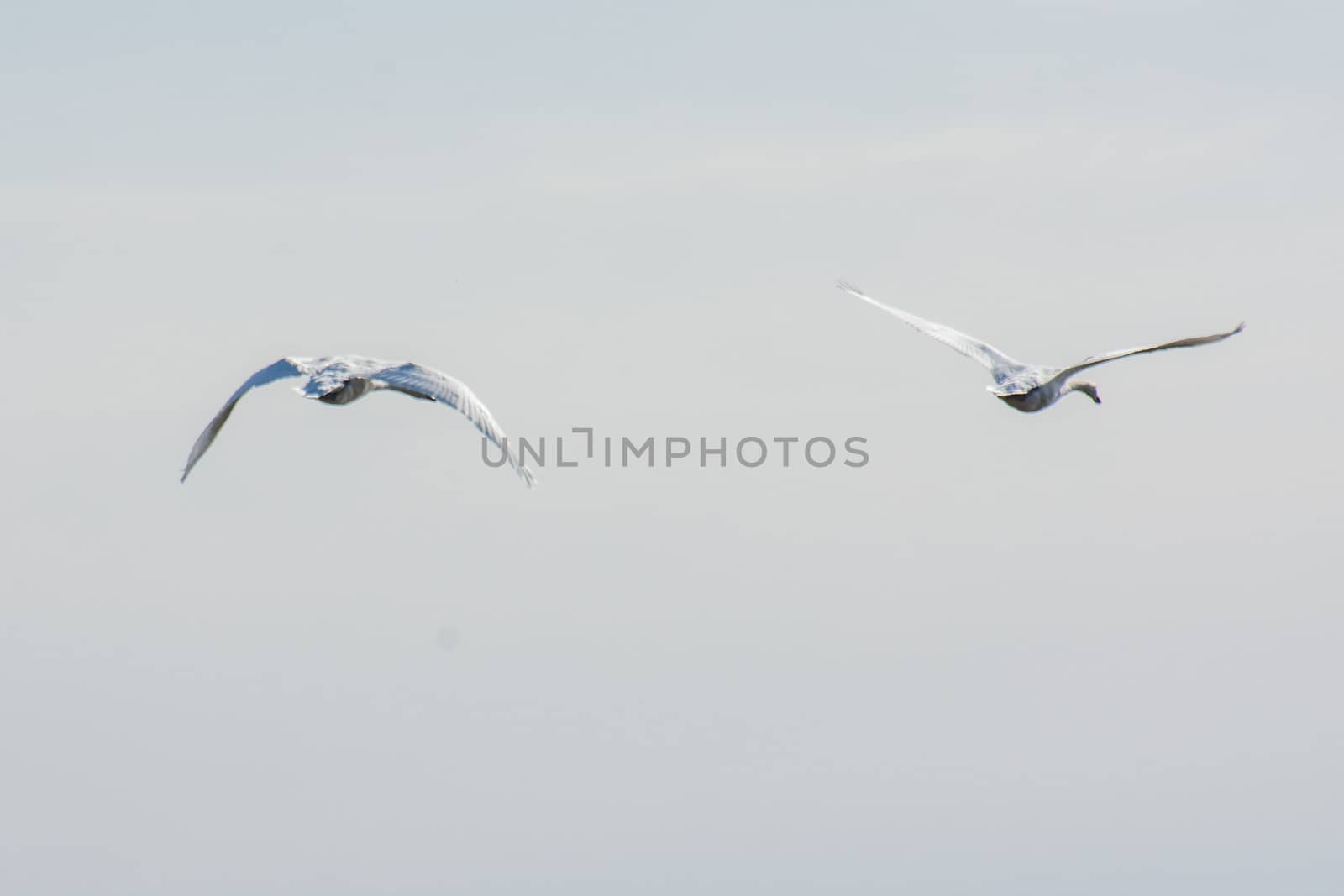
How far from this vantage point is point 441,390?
155ft

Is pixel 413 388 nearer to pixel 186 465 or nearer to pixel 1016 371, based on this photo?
pixel 186 465

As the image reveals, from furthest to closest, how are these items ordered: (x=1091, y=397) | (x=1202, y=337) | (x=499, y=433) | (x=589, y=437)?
(x=1091, y=397)
(x=589, y=437)
(x=1202, y=337)
(x=499, y=433)

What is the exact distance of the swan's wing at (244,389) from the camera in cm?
4828

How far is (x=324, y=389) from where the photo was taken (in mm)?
48000

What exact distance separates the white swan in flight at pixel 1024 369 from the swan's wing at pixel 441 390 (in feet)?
58.1

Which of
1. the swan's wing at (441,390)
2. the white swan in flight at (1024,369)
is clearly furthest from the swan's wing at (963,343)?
the swan's wing at (441,390)

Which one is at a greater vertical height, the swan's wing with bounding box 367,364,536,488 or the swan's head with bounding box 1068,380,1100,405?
the swan's head with bounding box 1068,380,1100,405

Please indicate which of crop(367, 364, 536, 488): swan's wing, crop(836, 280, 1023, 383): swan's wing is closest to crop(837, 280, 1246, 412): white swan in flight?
crop(836, 280, 1023, 383): swan's wing

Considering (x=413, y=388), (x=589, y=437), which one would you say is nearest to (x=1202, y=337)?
(x=589, y=437)

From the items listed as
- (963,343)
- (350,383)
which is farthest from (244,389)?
(963,343)

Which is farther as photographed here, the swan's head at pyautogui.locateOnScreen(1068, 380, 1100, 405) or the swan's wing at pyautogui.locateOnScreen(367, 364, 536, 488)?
the swan's head at pyautogui.locateOnScreen(1068, 380, 1100, 405)

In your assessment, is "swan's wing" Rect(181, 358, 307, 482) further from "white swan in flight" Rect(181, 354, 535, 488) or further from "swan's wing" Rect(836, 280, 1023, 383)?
"swan's wing" Rect(836, 280, 1023, 383)

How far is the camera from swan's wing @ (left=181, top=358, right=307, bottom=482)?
4828cm

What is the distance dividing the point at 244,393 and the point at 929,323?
26.3 m
